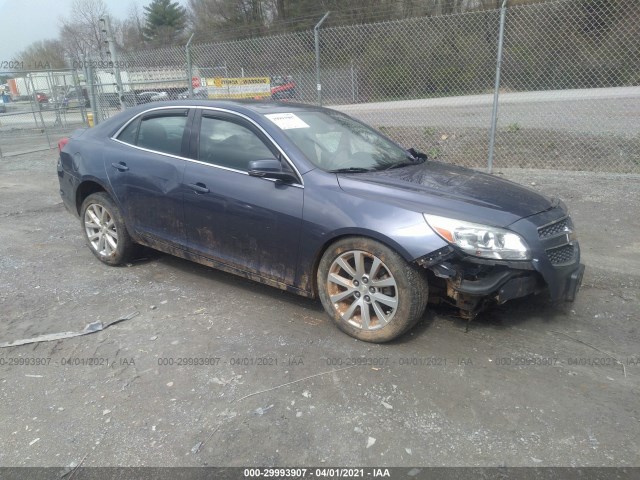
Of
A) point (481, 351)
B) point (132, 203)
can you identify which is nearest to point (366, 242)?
point (481, 351)

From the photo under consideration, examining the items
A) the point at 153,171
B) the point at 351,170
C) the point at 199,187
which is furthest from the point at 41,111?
the point at 351,170

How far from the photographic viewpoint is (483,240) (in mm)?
3064

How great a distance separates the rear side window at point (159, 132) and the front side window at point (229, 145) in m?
0.27

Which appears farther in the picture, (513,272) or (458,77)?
(458,77)

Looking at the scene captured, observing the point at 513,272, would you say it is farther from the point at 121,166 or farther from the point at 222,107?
the point at 121,166

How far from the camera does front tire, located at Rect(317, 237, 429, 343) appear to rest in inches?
125

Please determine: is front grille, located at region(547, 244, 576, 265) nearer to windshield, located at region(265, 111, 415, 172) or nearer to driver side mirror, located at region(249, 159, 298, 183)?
windshield, located at region(265, 111, 415, 172)

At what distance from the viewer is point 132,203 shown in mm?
4473

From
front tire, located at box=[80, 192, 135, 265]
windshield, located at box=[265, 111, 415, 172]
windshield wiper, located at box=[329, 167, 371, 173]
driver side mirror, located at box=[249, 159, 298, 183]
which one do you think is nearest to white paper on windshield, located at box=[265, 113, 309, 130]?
windshield, located at box=[265, 111, 415, 172]

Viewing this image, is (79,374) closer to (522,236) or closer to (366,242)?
(366,242)

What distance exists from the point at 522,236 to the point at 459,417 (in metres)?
1.18

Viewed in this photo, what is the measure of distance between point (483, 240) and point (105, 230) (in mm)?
3570

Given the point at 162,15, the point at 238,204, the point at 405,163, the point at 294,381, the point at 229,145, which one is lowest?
A: the point at 294,381

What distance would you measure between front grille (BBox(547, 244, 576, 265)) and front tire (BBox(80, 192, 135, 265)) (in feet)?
11.9
